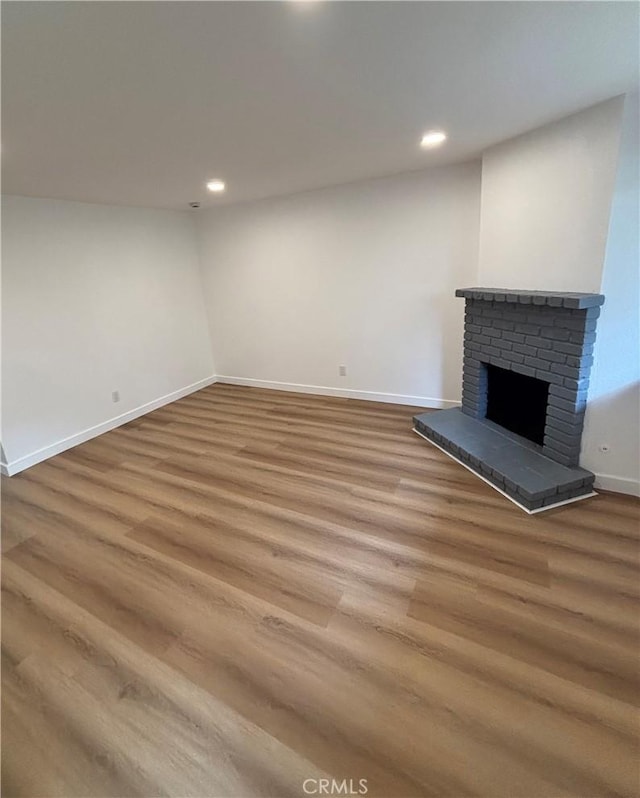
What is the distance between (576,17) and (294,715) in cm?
265

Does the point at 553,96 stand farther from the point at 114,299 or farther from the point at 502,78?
the point at 114,299

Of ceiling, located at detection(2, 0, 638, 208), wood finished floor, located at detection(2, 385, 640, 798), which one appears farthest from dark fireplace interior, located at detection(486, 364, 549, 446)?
ceiling, located at detection(2, 0, 638, 208)

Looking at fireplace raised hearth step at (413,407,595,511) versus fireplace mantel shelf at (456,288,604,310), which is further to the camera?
fireplace raised hearth step at (413,407,595,511)

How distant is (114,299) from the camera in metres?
3.95

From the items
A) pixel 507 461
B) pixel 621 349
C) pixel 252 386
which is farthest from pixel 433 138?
pixel 252 386

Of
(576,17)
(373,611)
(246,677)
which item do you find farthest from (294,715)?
(576,17)

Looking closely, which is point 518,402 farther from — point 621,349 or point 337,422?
point 337,422

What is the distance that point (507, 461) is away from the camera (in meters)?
2.63

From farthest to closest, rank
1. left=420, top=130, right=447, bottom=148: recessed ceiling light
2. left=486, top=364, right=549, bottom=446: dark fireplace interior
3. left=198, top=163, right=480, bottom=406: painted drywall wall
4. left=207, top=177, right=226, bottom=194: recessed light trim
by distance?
left=198, top=163, right=480, bottom=406: painted drywall wall < left=207, top=177, right=226, bottom=194: recessed light trim < left=486, top=364, right=549, bottom=446: dark fireplace interior < left=420, top=130, right=447, bottom=148: recessed ceiling light

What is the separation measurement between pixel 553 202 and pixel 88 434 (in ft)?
14.7

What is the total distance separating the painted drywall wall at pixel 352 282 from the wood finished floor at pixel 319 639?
4.89 ft

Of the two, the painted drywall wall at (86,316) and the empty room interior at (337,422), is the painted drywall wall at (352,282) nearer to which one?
the empty room interior at (337,422)

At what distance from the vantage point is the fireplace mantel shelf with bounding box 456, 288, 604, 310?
217cm

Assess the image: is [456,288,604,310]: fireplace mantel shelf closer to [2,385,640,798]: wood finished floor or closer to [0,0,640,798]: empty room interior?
[0,0,640,798]: empty room interior
